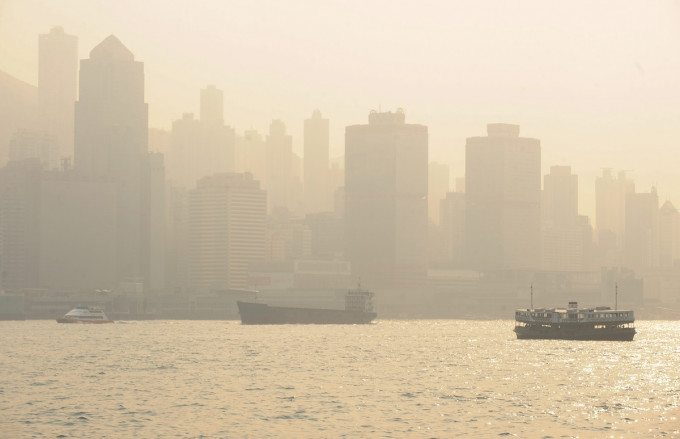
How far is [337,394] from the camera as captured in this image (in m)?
104

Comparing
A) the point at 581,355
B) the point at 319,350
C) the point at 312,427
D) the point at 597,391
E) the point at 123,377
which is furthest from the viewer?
the point at 319,350

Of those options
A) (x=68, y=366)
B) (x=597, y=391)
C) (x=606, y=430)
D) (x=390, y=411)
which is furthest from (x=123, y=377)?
(x=606, y=430)

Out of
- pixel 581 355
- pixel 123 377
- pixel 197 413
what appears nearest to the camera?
pixel 197 413

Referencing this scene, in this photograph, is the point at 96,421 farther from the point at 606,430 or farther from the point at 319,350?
the point at 319,350

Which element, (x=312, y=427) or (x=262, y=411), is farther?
(x=262, y=411)

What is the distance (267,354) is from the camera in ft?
530

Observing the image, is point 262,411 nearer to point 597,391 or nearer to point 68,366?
point 597,391

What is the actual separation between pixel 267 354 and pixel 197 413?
7124cm

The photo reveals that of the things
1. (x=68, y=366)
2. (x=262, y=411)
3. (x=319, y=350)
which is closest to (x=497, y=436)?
(x=262, y=411)

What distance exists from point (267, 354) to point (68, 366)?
110 ft

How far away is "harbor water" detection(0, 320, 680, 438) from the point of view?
81875 millimetres

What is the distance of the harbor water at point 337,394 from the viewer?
81875 millimetres

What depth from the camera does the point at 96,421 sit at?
8594 cm

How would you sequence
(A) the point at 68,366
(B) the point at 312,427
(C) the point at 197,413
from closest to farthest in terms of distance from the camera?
1. (B) the point at 312,427
2. (C) the point at 197,413
3. (A) the point at 68,366
